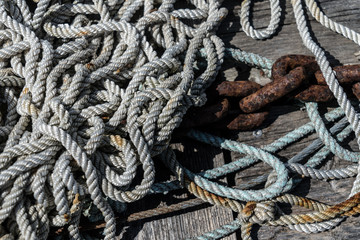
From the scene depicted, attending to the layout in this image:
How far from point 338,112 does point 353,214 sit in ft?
1.77

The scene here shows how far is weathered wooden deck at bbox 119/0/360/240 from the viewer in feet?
6.50

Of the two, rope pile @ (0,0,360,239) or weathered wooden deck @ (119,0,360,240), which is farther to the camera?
weathered wooden deck @ (119,0,360,240)

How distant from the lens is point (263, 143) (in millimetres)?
2152

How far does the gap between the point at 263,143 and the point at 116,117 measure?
2.66 ft

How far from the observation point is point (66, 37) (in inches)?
79.4

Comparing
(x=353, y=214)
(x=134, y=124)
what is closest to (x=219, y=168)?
(x=134, y=124)

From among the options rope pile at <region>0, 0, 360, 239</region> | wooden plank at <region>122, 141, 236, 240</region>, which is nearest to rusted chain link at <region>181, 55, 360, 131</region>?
rope pile at <region>0, 0, 360, 239</region>

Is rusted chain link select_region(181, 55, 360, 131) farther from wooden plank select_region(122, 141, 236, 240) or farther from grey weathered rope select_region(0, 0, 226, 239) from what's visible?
wooden plank select_region(122, 141, 236, 240)

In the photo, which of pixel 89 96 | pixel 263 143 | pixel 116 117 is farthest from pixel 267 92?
pixel 89 96

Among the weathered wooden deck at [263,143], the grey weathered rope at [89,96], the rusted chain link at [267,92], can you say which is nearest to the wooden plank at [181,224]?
the weathered wooden deck at [263,143]

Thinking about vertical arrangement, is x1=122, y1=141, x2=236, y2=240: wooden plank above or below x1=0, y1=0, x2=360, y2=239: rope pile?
below

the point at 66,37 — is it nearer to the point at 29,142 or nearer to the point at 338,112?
the point at 29,142

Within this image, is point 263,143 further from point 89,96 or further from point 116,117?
point 89,96

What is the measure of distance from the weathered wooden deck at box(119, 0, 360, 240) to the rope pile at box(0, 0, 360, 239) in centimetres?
7
